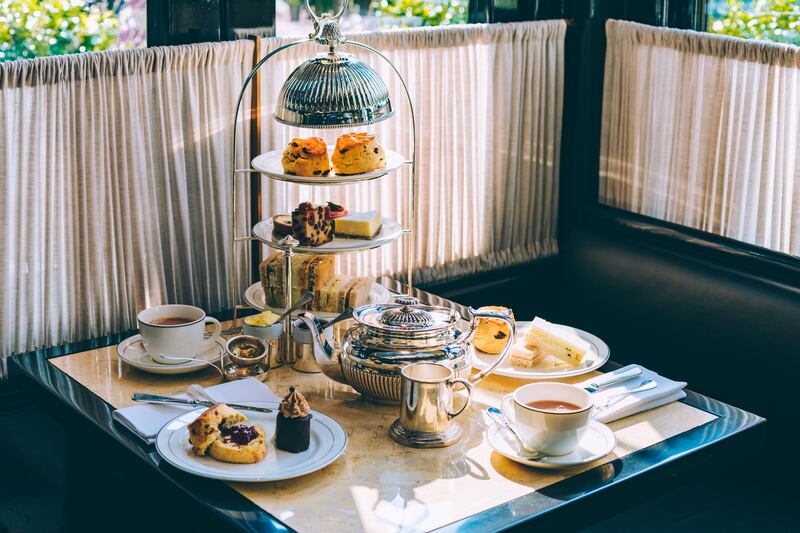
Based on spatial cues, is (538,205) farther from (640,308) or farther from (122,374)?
(122,374)

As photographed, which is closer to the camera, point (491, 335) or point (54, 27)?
point (491, 335)

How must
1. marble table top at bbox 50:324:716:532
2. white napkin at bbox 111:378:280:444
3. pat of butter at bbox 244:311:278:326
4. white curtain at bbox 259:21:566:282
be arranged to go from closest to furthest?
marble table top at bbox 50:324:716:532 < white napkin at bbox 111:378:280:444 < pat of butter at bbox 244:311:278:326 < white curtain at bbox 259:21:566:282

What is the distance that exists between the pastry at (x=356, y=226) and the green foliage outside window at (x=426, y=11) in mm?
767

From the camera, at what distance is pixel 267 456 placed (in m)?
1.67

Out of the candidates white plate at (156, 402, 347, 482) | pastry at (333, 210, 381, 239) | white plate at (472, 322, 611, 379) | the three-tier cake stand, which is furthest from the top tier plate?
white plate at (156, 402, 347, 482)

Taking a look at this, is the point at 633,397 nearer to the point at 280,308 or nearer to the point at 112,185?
the point at 280,308

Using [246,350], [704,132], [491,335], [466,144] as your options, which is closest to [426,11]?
[466,144]

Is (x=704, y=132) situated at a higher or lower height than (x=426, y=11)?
lower

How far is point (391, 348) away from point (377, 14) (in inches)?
48.7

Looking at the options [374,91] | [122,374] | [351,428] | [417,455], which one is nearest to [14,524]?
[122,374]

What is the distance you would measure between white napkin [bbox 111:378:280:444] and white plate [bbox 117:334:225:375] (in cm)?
10

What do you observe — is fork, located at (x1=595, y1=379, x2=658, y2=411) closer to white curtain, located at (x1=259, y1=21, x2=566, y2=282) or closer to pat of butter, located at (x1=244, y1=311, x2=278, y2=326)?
pat of butter, located at (x1=244, y1=311, x2=278, y2=326)

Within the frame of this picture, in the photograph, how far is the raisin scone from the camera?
1.63m

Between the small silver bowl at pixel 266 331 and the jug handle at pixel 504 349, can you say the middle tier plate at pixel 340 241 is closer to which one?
the small silver bowl at pixel 266 331
